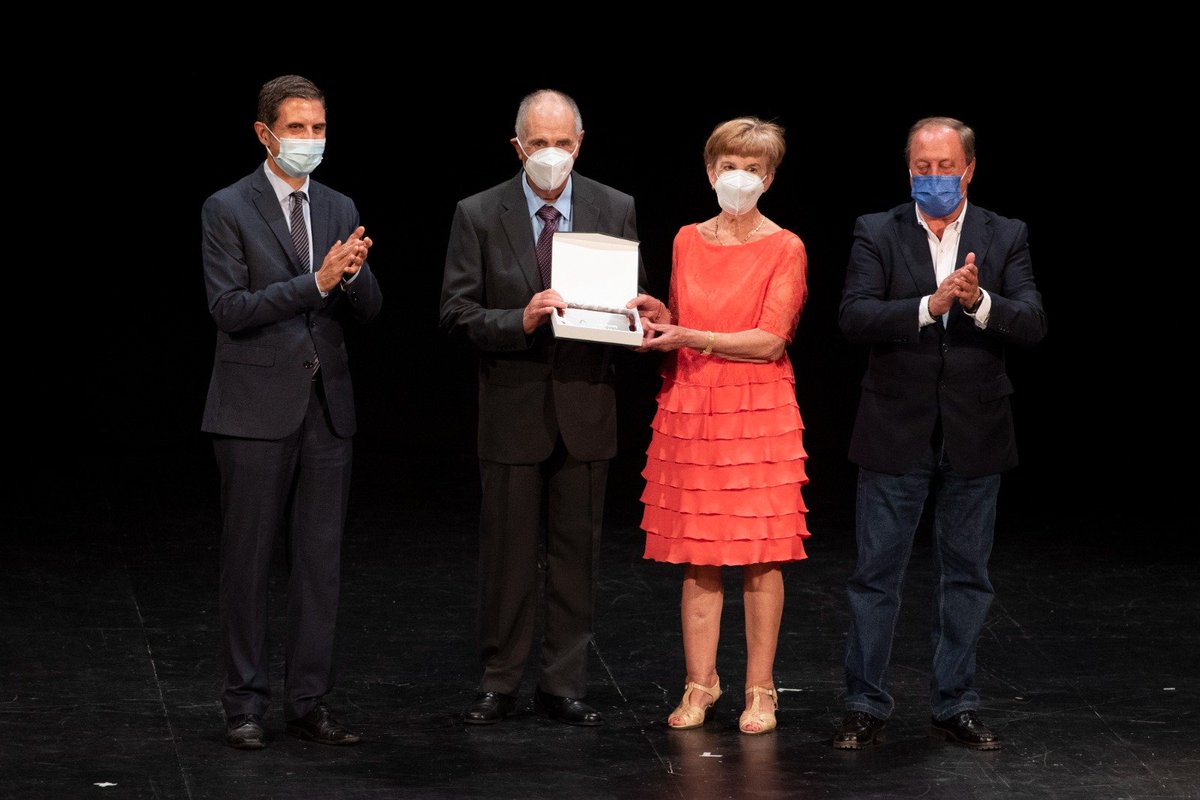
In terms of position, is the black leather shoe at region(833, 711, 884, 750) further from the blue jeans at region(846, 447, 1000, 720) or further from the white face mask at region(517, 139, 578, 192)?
the white face mask at region(517, 139, 578, 192)

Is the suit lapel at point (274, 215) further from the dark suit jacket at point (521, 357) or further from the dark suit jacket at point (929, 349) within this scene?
the dark suit jacket at point (929, 349)

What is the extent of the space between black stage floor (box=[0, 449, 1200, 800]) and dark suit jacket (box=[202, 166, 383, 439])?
771 millimetres

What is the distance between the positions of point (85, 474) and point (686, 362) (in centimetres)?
412

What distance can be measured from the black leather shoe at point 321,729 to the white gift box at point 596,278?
1.07 metres

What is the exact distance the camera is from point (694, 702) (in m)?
4.14

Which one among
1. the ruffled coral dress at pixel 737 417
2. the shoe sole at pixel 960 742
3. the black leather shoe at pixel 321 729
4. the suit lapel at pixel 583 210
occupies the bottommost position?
the black leather shoe at pixel 321 729

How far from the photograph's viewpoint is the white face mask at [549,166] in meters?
4.00

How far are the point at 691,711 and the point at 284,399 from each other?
1221mm

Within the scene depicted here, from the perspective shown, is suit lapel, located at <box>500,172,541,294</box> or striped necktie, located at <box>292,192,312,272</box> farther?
suit lapel, located at <box>500,172,541,294</box>

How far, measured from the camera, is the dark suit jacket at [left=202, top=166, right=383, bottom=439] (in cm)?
383

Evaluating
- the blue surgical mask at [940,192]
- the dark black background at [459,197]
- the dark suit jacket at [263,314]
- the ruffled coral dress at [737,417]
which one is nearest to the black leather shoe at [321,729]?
the dark suit jacket at [263,314]

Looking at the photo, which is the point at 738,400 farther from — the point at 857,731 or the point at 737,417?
the point at 857,731

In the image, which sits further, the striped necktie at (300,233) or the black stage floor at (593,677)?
the striped necktie at (300,233)

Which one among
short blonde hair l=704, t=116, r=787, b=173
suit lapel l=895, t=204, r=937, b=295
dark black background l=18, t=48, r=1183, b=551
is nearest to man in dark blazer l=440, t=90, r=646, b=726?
short blonde hair l=704, t=116, r=787, b=173
